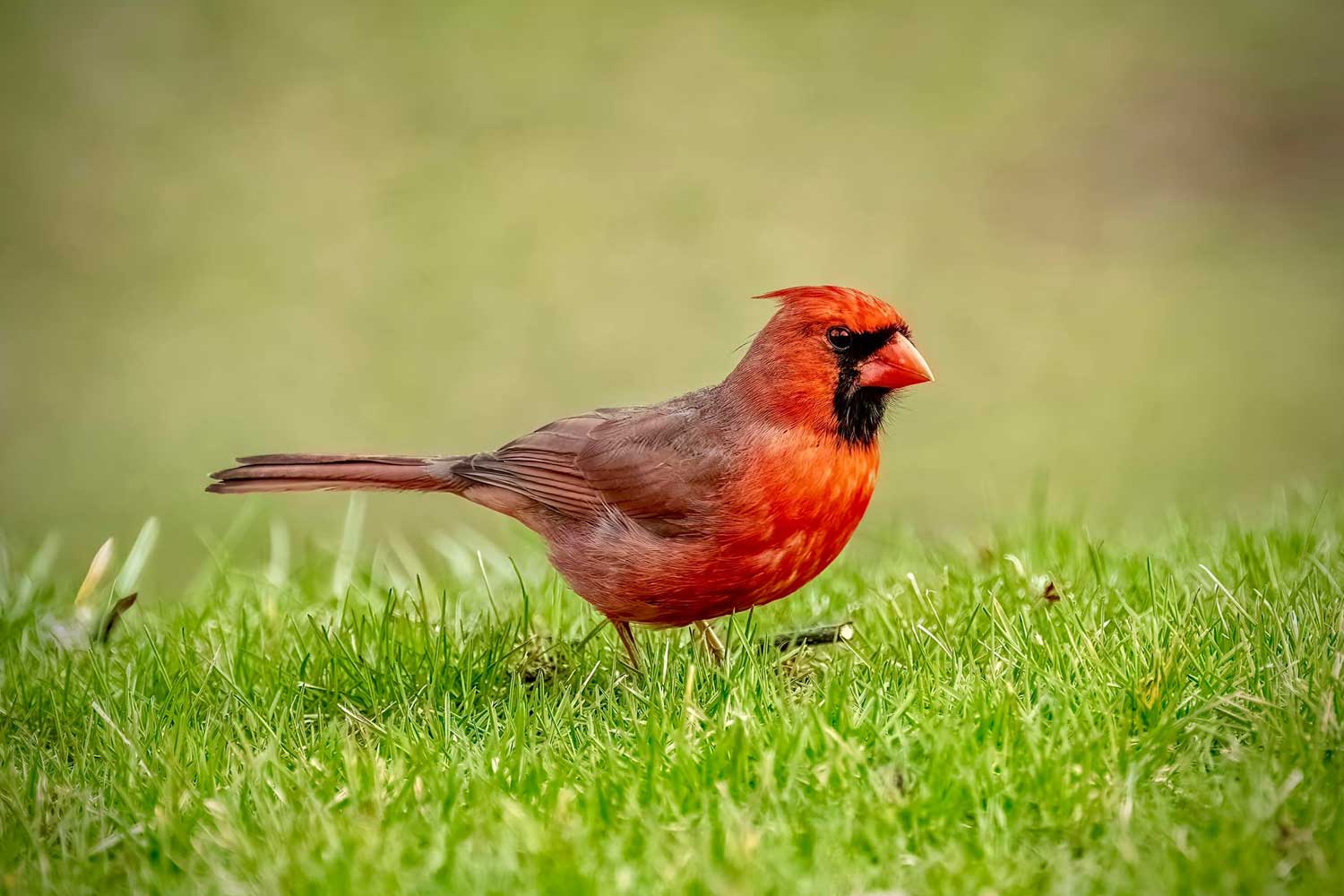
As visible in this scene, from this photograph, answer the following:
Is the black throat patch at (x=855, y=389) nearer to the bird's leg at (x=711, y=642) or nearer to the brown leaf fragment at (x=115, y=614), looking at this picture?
the bird's leg at (x=711, y=642)

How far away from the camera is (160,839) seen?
2.84 m

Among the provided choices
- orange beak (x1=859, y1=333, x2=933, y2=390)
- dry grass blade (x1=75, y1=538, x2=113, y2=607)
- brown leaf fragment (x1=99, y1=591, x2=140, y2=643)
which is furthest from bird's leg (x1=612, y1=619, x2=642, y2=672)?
dry grass blade (x1=75, y1=538, x2=113, y2=607)

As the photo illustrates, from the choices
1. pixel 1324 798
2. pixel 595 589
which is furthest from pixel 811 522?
pixel 1324 798

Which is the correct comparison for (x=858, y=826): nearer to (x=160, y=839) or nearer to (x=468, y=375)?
(x=160, y=839)

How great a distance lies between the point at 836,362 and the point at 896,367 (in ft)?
0.50

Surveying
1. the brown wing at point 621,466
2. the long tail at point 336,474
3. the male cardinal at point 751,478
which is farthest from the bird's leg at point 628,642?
the long tail at point 336,474

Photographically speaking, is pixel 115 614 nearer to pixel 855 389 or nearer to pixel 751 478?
pixel 751 478

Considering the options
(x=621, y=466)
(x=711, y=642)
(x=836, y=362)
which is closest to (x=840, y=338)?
(x=836, y=362)

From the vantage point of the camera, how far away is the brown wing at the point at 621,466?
3.76 metres

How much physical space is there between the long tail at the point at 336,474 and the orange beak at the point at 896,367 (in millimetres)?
1260

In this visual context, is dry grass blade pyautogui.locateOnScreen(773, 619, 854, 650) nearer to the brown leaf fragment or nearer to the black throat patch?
the black throat patch

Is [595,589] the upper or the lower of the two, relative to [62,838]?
upper

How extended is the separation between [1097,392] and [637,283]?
2.84 meters

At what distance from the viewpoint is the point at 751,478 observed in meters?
3.63
